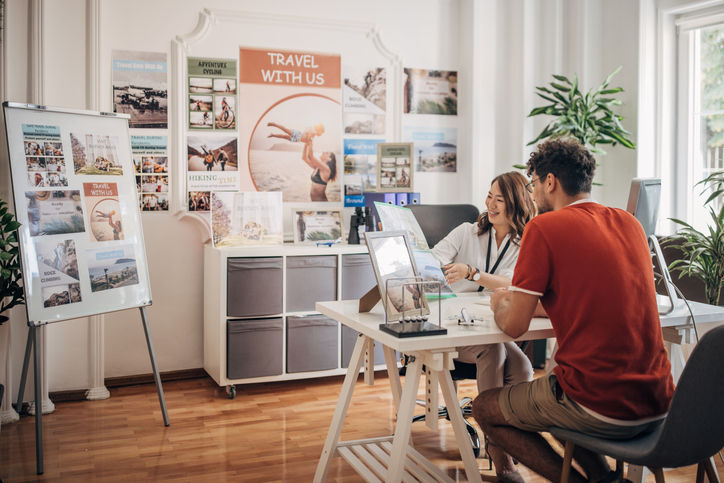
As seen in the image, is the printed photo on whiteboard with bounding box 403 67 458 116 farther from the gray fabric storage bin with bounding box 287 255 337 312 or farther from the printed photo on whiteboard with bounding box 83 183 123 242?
the printed photo on whiteboard with bounding box 83 183 123 242

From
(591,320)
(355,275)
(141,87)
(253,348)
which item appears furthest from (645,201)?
(141,87)

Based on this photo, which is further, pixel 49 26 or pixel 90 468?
pixel 49 26

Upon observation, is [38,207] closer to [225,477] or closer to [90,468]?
[90,468]

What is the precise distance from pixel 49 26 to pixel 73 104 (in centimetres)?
45

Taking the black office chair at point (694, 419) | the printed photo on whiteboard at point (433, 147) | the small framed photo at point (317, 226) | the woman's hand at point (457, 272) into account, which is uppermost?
the printed photo on whiteboard at point (433, 147)

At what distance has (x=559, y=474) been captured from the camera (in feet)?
7.09

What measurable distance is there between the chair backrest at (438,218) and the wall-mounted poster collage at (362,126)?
3.52 ft

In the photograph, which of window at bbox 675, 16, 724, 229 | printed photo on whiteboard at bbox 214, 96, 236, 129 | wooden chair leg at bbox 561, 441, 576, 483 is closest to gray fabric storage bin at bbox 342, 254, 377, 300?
printed photo on whiteboard at bbox 214, 96, 236, 129

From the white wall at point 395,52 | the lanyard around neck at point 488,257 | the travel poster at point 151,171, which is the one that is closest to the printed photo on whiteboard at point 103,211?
the white wall at point 395,52

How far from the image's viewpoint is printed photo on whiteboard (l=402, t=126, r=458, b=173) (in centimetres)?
484

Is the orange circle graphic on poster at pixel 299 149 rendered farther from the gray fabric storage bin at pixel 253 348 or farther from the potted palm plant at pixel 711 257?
the potted palm plant at pixel 711 257

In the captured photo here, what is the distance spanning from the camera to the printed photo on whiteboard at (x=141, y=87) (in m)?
4.03

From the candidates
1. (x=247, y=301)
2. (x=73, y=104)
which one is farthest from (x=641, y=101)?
(x=73, y=104)

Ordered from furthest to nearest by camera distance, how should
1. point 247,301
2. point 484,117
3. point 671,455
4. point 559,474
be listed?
point 484,117
point 247,301
point 559,474
point 671,455
